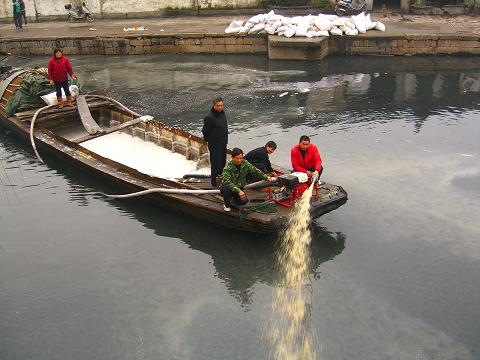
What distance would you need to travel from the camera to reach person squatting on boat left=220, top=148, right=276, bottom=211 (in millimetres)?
7199

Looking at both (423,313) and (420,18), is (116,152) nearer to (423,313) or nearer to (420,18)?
(423,313)

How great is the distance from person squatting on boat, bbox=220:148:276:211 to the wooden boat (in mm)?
182

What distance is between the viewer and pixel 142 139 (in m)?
10.8

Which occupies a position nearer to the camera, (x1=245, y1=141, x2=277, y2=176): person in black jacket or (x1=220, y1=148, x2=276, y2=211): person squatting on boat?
(x1=220, y1=148, x2=276, y2=211): person squatting on boat

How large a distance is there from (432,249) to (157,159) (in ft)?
18.0

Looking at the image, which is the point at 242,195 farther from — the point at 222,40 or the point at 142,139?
the point at 222,40

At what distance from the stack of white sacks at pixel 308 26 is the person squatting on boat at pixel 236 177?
41.8 feet

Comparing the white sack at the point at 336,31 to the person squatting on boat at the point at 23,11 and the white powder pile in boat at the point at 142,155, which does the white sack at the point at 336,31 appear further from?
the person squatting on boat at the point at 23,11

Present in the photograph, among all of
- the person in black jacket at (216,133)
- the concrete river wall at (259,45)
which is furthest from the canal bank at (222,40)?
the person in black jacket at (216,133)

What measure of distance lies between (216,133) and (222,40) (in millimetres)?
13589

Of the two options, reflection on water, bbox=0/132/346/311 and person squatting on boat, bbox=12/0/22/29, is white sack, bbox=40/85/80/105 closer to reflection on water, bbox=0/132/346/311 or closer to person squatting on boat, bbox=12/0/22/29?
reflection on water, bbox=0/132/346/311

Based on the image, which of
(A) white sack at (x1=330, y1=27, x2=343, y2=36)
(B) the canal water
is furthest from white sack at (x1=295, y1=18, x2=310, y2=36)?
(B) the canal water

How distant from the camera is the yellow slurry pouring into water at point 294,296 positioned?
599 centimetres


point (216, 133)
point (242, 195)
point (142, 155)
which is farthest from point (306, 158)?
point (142, 155)
